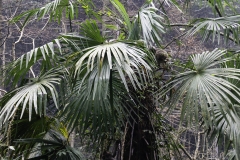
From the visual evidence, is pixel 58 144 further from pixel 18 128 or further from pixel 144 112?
pixel 144 112

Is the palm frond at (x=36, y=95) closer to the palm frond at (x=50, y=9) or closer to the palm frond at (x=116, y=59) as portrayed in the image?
the palm frond at (x=116, y=59)

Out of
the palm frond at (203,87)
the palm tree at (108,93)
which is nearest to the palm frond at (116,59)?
the palm tree at (108,93)

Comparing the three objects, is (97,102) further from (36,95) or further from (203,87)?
(203,87)

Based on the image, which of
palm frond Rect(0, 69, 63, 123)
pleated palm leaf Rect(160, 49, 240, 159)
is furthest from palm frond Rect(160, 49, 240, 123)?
palm frond Rect(0, 69, 63, 123)

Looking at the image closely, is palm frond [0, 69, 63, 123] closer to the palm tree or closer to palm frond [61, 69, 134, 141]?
the palm tree

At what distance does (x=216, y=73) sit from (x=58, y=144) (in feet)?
3.25

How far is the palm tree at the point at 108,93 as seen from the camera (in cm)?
164

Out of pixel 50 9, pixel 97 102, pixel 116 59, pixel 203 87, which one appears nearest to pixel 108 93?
pixel 97 102

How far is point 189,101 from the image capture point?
159 centimetres

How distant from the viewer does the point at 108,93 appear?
1.96 metres

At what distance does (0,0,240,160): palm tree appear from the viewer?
1.64m

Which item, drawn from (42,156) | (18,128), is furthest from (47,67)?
(42,156)

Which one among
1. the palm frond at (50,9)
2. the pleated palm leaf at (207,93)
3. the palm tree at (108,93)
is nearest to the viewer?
the pleated palm leaf at (207,93)

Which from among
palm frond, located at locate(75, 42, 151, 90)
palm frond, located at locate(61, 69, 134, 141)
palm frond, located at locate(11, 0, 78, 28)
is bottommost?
palm frond, located at locate(61, 69, 134, 141)
